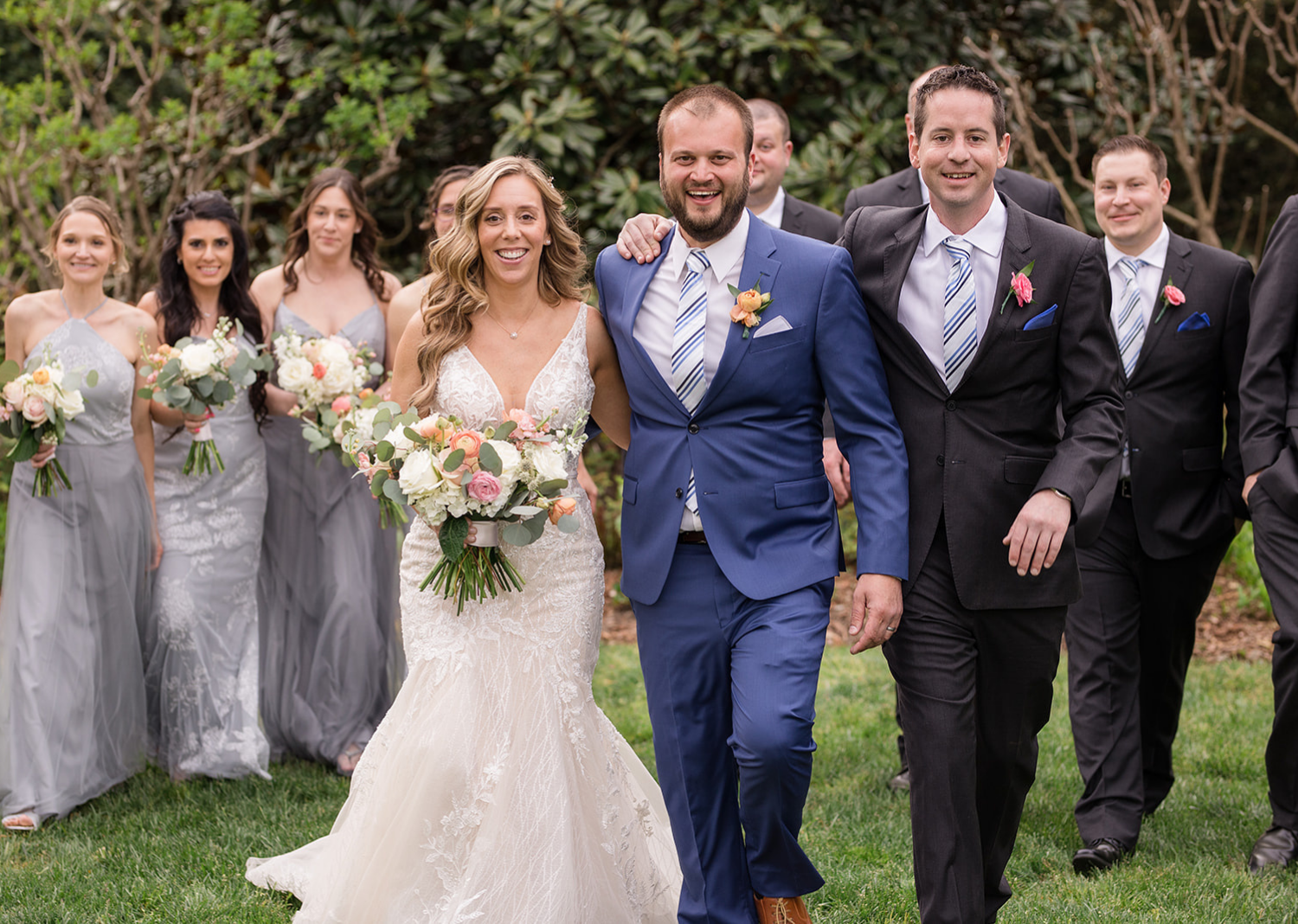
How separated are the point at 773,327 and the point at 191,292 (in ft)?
12.8

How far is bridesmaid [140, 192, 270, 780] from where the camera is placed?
21.4 ft

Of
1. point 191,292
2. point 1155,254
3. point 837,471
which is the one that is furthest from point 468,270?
point 1155,254

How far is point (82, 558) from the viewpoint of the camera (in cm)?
628

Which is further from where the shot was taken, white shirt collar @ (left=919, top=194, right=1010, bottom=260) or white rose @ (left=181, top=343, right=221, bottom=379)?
white rose @ (left=181, top=343, right=221, bottom=379)

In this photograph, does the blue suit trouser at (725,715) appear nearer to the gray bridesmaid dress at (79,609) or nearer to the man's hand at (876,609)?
the man's hand at (876,609)

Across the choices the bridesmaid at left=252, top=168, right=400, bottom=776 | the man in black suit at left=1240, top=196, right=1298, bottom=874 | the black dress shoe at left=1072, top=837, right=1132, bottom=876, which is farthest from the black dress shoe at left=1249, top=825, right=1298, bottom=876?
the bridesmaid at left=252, top=168, right=400, bottom=776

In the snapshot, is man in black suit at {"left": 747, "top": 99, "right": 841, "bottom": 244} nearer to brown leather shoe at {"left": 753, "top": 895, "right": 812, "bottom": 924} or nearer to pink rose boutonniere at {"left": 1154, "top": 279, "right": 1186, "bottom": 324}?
pink rose boutonniere at {"left": 1154, "top": 279, "right": 1186, "bottom": 324}

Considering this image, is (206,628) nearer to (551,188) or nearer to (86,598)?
(86,598)

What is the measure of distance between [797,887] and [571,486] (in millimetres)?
1574

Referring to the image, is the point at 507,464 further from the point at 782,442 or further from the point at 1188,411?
the point at 1188,411

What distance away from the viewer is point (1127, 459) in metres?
5.55

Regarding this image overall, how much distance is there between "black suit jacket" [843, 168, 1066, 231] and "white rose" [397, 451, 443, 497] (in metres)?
2.12

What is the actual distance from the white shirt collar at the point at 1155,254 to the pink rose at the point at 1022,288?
76.5 inches

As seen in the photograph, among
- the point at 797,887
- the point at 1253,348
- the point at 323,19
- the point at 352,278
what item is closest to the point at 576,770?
the point at 797,887
